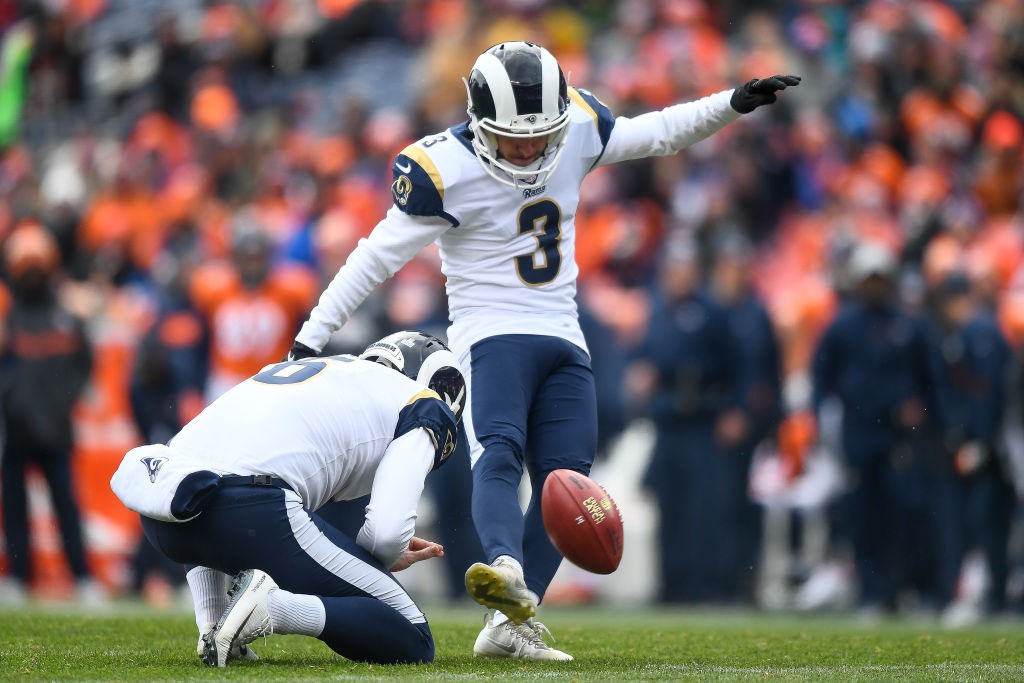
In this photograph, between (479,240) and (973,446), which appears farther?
(973,446)

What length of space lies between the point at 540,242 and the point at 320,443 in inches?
44.5

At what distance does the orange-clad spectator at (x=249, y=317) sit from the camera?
991cm

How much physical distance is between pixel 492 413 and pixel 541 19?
979 centimetres

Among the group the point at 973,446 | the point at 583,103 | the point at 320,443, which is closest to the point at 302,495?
the point at 320,443

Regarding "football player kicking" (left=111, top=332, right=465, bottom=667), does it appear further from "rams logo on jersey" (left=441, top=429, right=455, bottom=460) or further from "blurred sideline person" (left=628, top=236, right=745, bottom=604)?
"blurred sideline person" (left=628, top=236, right=745, bottom=604)

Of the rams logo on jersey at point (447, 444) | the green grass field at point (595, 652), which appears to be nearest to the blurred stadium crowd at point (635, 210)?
the green grass field at point (595, 652)

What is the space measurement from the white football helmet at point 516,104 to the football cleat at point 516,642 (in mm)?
1456

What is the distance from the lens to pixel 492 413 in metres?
5.44

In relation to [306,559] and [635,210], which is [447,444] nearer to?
[306,559]

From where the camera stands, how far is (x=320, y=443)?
16.5 ft

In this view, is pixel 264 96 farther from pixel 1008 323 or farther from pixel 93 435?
pixel 1008 323

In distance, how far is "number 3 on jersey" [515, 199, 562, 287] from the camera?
18.5 feet

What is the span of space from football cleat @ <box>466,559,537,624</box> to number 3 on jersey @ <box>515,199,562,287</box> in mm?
1116

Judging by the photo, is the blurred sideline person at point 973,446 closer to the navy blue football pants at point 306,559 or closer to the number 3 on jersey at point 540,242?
the number 3 on jersey at point 540,242
